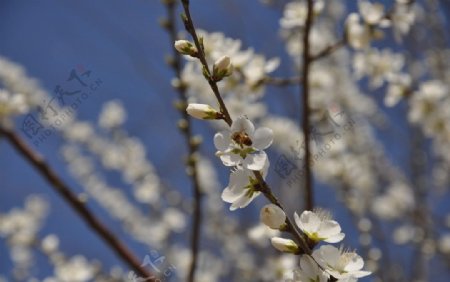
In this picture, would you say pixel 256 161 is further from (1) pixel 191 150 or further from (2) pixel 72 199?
(2) pixel 72 199

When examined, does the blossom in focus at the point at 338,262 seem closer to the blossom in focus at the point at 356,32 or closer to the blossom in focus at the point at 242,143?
the blossom in focus at the point at 242,143

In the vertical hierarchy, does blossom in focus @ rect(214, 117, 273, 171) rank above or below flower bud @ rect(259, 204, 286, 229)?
above

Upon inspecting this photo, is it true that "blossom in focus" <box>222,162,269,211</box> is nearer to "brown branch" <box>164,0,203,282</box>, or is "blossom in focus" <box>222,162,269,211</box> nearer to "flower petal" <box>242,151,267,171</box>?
"flower petal" <box>242,151,267,171</box>

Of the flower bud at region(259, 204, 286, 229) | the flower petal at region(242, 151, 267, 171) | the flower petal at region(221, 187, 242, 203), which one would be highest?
the flower petal at region(242, 151, 267, 171)

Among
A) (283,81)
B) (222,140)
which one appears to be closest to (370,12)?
(283,81)

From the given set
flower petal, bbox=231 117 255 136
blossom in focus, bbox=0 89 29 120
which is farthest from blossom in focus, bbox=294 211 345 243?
blossom in focus, bbox=0 89 29 120

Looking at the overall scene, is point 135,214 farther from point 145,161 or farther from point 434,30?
point 434,30
